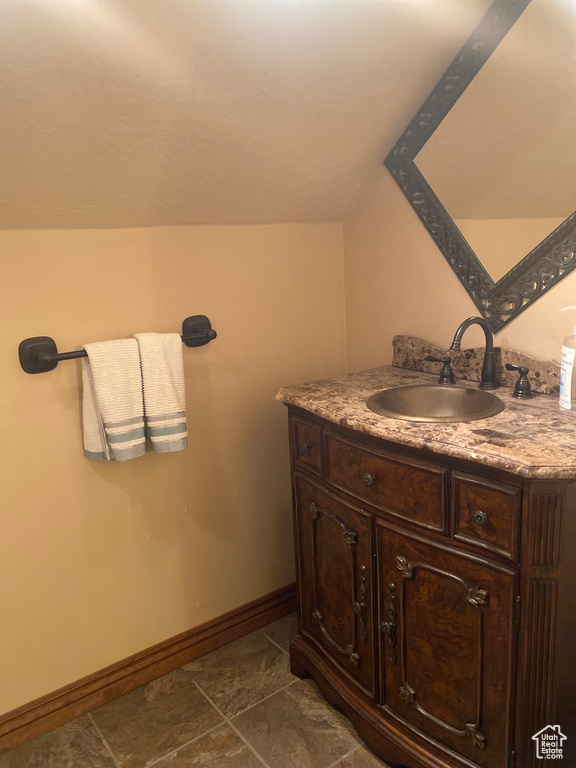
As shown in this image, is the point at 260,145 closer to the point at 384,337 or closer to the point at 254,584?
the point at 384,337

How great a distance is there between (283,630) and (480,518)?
119cm

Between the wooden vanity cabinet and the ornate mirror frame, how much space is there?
608 millimetres

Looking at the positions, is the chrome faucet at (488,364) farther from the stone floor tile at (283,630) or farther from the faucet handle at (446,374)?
the stone floor tile at (283,630)

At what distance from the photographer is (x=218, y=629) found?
6.89 feet

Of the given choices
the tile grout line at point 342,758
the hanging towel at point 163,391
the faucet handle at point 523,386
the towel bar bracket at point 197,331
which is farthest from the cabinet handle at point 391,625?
the towel bar bracket at point 197,331

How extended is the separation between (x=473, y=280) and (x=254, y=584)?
4.21 feet

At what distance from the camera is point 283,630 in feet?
7.14

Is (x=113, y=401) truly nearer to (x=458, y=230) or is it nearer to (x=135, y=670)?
(x=135, y=670)

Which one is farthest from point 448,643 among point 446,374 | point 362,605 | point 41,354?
point 41,354

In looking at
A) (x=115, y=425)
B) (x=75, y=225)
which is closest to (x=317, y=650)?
(x=115, y=425)

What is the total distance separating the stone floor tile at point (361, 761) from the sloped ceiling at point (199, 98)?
1572 millimetres

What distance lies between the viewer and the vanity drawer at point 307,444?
1658 millimetres

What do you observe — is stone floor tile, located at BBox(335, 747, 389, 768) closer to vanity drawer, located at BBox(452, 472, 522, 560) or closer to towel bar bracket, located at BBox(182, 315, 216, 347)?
vanity drawer, located at BBox(452, 472, 522, 560)

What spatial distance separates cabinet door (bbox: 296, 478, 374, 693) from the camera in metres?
1.57
